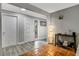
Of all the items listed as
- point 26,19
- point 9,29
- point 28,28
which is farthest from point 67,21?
point 9,29

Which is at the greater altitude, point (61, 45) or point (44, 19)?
point (44, 19)

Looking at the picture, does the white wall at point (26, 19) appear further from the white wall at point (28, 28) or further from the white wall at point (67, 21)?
the white wall at point (67, 21)

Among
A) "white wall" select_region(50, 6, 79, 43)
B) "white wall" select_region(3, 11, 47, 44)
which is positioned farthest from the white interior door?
"white wall" select_region(50, 6, 79, 43)

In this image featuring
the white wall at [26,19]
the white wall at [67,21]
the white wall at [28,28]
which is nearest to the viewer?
the white wall at [67,21]

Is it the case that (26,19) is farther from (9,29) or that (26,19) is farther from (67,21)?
(67,21)

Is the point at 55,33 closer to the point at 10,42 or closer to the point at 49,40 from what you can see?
the point at 49,40

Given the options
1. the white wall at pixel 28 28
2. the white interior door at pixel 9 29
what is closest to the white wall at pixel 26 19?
the white wall at pixel 28 28

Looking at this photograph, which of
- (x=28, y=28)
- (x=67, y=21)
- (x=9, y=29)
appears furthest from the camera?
(x=28, y=28)

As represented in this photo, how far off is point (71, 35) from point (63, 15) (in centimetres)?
55

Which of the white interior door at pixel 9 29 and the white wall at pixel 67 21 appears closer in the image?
the white wall at pixel 67 21

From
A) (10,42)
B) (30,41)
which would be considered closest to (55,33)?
(30,41)

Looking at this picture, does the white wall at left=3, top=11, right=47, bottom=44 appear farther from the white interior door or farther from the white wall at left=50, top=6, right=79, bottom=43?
the white wall at left=50, top=6, right=79, bottom=43

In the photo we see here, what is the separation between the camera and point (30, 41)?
2.62m

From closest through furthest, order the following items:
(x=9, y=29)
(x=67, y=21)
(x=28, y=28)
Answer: (x=67, y=21) < (x=9, y=29) < (x=28, y=28)
